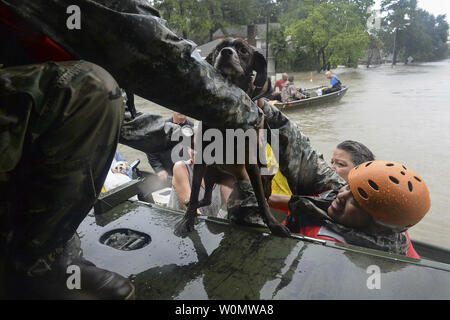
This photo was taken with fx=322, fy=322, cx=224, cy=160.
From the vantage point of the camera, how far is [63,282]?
4.84 feet

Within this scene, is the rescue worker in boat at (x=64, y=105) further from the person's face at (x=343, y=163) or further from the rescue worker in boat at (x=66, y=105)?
the person's face at (x=343, y=163)

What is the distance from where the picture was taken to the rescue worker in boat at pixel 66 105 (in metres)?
1.17

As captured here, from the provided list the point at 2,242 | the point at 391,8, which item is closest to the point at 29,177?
the point at 2,242

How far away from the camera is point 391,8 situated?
7556 cm

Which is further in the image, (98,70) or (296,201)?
(296,201)

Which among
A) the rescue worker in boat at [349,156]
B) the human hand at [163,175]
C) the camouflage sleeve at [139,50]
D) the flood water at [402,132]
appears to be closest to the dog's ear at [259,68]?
the camouflage sleeve at [139,50]

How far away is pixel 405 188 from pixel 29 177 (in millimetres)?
2111

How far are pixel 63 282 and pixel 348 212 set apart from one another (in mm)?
1916

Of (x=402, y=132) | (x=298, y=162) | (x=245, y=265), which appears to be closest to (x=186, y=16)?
(x=402, y=132)

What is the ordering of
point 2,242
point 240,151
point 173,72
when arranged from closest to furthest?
point 2,242, point 173,72, point 240,151

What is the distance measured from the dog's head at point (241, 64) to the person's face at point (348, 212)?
105 cm

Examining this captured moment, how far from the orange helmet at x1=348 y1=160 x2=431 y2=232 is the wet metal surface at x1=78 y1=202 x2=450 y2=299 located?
0.36m

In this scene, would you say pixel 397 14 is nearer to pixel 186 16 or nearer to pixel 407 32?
pixel 407 32
